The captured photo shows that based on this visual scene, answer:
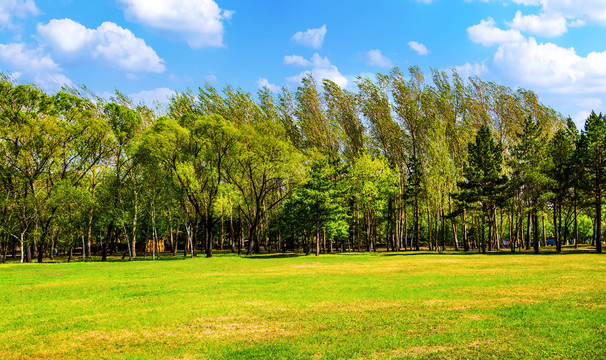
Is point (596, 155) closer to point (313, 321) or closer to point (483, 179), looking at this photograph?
point (483, 179)

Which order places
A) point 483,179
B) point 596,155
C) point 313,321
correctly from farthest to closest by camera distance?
point 483,179
point 596,155
point 313,321

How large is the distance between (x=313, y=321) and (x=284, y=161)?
42.0 meters

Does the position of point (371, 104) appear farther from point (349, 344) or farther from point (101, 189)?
point (349, 344)

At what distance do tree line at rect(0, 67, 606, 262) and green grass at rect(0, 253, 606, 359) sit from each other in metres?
30.5

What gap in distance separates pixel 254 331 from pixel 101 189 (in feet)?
149

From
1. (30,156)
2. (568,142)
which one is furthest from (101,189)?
(568,142)

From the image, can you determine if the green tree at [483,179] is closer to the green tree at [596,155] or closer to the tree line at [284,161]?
the tree line at [284,161]

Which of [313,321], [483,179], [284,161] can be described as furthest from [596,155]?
[313,321]

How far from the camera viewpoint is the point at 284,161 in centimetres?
5306

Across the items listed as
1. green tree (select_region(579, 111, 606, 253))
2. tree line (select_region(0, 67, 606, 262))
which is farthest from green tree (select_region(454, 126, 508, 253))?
green tree (select_region(579, 111, 606, 253))

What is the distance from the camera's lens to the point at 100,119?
A: 48000mm

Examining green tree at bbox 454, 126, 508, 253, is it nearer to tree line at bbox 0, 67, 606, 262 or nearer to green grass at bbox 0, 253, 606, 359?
tree line at bbox 0, 67, 606, 262

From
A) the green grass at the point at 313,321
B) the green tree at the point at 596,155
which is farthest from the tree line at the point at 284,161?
the green grass at the point at 313,321

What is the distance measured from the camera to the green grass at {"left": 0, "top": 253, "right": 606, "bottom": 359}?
8969 mm
